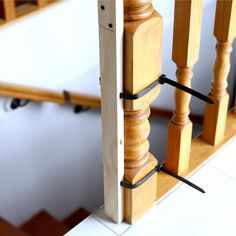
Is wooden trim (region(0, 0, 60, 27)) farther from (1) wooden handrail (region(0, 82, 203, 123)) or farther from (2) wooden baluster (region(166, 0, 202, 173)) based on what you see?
(2) wooden baluster (region(166, 0, 202, 173))

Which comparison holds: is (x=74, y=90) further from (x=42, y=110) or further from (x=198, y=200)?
(x=198, y=200)

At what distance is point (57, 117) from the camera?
7.90ft

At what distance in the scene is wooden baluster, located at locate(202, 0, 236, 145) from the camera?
124 centimetres

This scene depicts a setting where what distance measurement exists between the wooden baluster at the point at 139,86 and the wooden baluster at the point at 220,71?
1.01ft

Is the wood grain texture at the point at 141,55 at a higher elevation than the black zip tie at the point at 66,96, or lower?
higher

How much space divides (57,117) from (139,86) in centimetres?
145

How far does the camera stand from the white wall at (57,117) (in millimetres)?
2029

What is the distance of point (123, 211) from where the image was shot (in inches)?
47.4

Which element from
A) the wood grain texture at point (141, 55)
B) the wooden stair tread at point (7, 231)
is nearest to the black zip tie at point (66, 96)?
the wooden stair tread at point (7, 231)

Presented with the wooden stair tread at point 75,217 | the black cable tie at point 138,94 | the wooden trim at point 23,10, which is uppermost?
the black cable tie at point 138,94

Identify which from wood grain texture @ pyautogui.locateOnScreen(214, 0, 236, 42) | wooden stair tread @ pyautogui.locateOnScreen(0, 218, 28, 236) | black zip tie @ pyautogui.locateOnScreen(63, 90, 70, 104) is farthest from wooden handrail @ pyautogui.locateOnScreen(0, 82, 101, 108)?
wood grain texture @ pyautogui.locateOnScreen(214, 0, 236, 42)

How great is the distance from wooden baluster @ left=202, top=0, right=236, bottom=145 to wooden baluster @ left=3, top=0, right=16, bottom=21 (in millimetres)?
890

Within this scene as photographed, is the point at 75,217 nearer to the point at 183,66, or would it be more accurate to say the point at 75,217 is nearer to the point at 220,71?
the point at 220,71

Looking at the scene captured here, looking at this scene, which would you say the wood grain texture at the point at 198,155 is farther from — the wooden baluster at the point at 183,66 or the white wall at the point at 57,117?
the white wall at the point at 57,117
